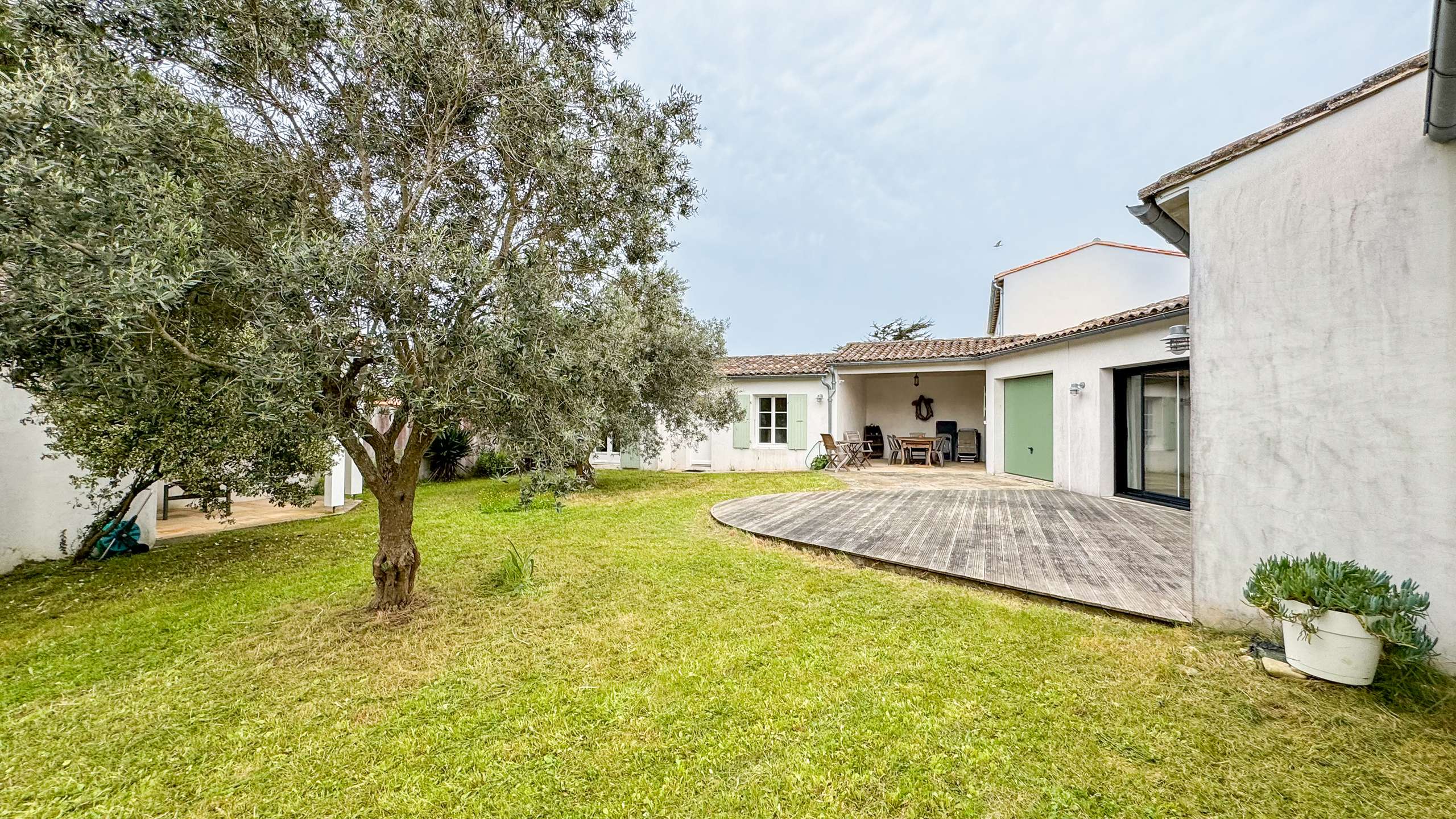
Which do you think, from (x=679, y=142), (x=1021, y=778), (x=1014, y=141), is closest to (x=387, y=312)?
(x=679, y=142)

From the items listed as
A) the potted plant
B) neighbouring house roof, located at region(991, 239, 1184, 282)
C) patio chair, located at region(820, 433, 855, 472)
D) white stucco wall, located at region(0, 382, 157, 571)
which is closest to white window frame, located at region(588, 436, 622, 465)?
patio chair, located at region(820, 433, 855, 472)

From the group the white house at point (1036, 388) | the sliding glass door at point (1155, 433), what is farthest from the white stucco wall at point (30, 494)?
the sliding glass door at point (1155, 433)

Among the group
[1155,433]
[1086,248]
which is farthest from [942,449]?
[1086,248]

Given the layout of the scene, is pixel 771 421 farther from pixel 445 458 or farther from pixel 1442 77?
pixel 1442 77

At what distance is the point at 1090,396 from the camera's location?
347 inches

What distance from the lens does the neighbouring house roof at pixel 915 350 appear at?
1305 cm

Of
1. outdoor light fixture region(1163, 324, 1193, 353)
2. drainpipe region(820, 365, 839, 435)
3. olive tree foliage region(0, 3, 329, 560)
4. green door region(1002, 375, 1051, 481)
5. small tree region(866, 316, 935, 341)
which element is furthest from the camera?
small tree region(866, 316, 935, 341)

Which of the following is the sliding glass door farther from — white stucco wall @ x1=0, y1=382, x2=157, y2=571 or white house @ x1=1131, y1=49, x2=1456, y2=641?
white stucco wall @ x1=0, y1=382, x2=157, y2=571

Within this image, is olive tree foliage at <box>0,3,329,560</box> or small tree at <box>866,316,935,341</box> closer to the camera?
olive tree foliage at <box>0,3,329,560</box>

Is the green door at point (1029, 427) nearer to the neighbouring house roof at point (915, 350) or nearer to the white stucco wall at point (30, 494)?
the neighbouring house roof at point (915, 350)

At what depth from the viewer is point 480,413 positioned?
135 inches

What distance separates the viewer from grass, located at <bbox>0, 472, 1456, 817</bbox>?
215 centimetres

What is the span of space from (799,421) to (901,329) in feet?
70.4

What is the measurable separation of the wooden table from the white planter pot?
1133 centimetres
